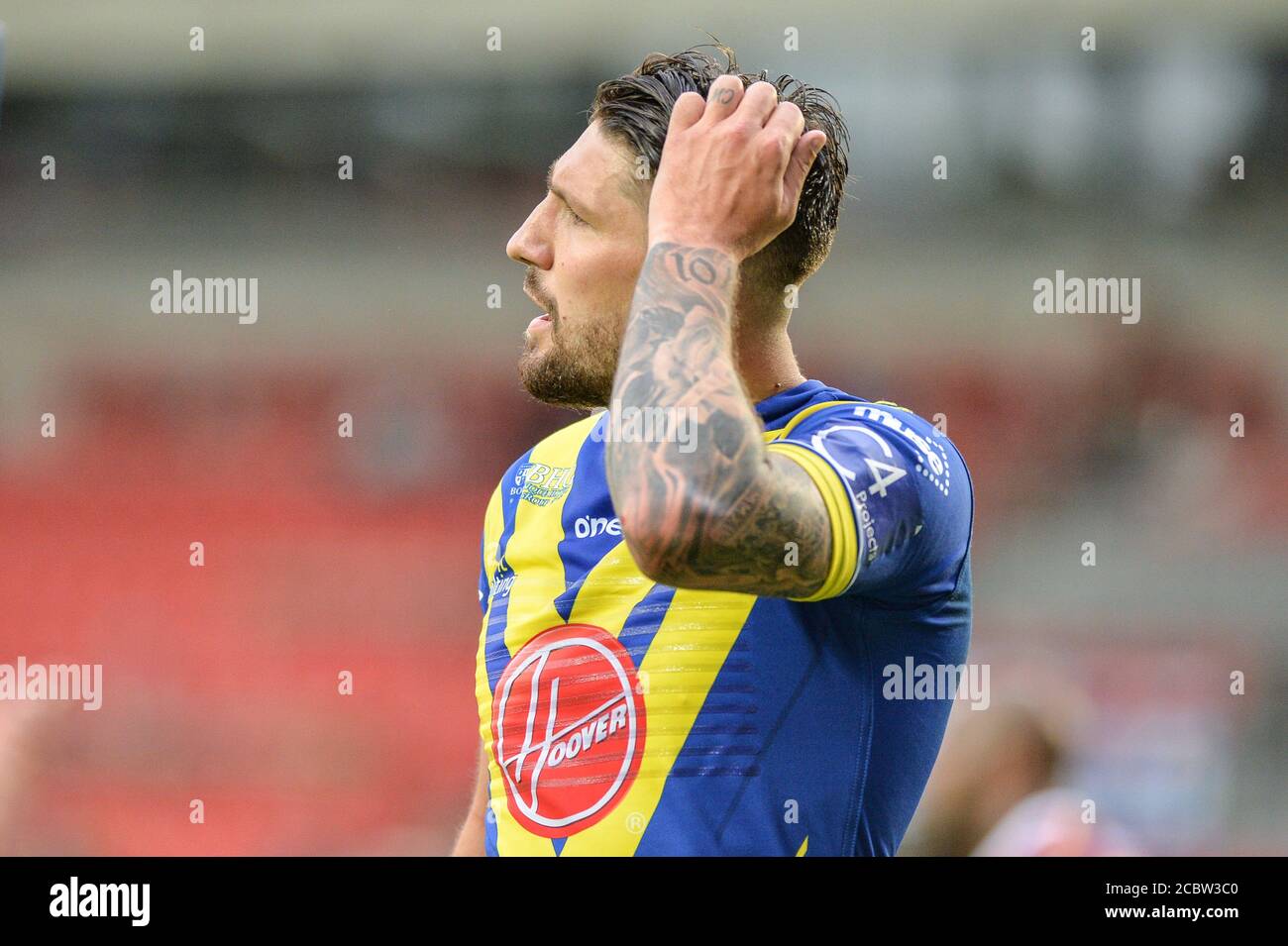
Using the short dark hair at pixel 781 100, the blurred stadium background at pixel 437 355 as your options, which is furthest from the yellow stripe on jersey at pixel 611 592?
the blurred stadium background at pixel 437 355

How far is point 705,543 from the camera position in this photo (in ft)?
5.62

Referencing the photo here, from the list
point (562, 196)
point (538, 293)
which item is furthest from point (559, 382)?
point (562, 196)

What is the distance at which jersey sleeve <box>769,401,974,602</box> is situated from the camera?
1777 mm

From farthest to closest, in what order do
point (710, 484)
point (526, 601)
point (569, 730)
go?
1. point (526, 601)
2. point (569, 730)
3. point (710, 484)

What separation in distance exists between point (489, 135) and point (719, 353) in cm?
1061

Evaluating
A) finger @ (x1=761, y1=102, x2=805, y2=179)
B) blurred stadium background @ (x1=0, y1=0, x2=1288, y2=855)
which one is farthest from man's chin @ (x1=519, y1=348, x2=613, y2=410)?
blurred stadium background @ (x1=0, y1=0, x2=1288, y2=855)

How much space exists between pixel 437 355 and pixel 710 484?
9.93 m

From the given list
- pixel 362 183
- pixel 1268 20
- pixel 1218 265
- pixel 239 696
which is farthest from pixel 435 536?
pixel 1268 20

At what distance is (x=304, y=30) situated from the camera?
38.7 feet

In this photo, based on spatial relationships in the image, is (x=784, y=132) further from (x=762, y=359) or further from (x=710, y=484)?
(x=710, y=484)

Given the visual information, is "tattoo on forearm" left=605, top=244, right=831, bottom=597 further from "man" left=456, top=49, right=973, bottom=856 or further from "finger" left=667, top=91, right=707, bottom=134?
"finger" left=667, top=91, right=707, bottom=134

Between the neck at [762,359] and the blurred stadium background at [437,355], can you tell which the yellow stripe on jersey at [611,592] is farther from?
the blurred stadium background at [437,355]

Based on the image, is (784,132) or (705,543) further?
(784,132)
